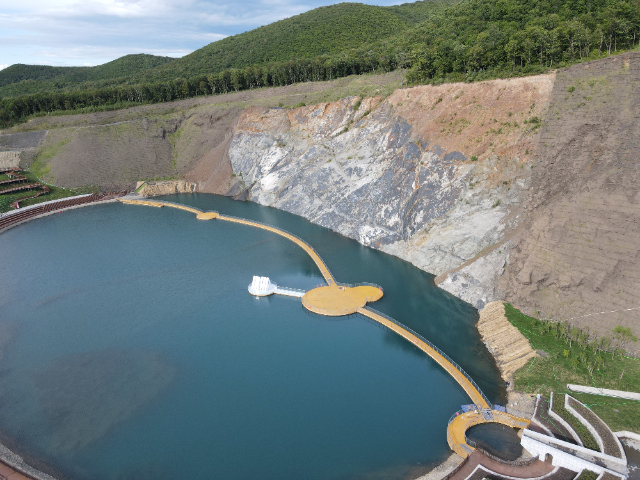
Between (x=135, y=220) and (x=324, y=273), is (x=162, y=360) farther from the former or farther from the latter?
(x=135, y=220)

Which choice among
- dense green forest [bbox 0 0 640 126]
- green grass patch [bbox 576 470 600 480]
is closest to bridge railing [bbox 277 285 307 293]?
green grass patch [bbox 576 470 600 480]

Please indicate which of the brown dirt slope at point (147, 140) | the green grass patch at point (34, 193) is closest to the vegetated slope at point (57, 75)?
the brown dirt slope at point (147, 140)

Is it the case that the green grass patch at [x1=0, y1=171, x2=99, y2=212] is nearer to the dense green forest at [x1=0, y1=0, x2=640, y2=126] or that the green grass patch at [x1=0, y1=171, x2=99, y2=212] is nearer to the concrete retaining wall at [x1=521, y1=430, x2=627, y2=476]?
the dense green forest at [x1=0, y1=0, x2=640, y2=126]

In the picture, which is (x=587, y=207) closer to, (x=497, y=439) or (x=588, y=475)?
(x=497, y=439)

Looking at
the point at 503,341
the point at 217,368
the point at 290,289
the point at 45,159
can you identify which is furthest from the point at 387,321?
the point at 45,159

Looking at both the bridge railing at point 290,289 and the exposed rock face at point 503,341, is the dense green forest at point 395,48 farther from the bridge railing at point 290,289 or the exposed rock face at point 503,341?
the bridge railing at point 290,289

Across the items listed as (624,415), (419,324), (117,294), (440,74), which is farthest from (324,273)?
(440,74)
